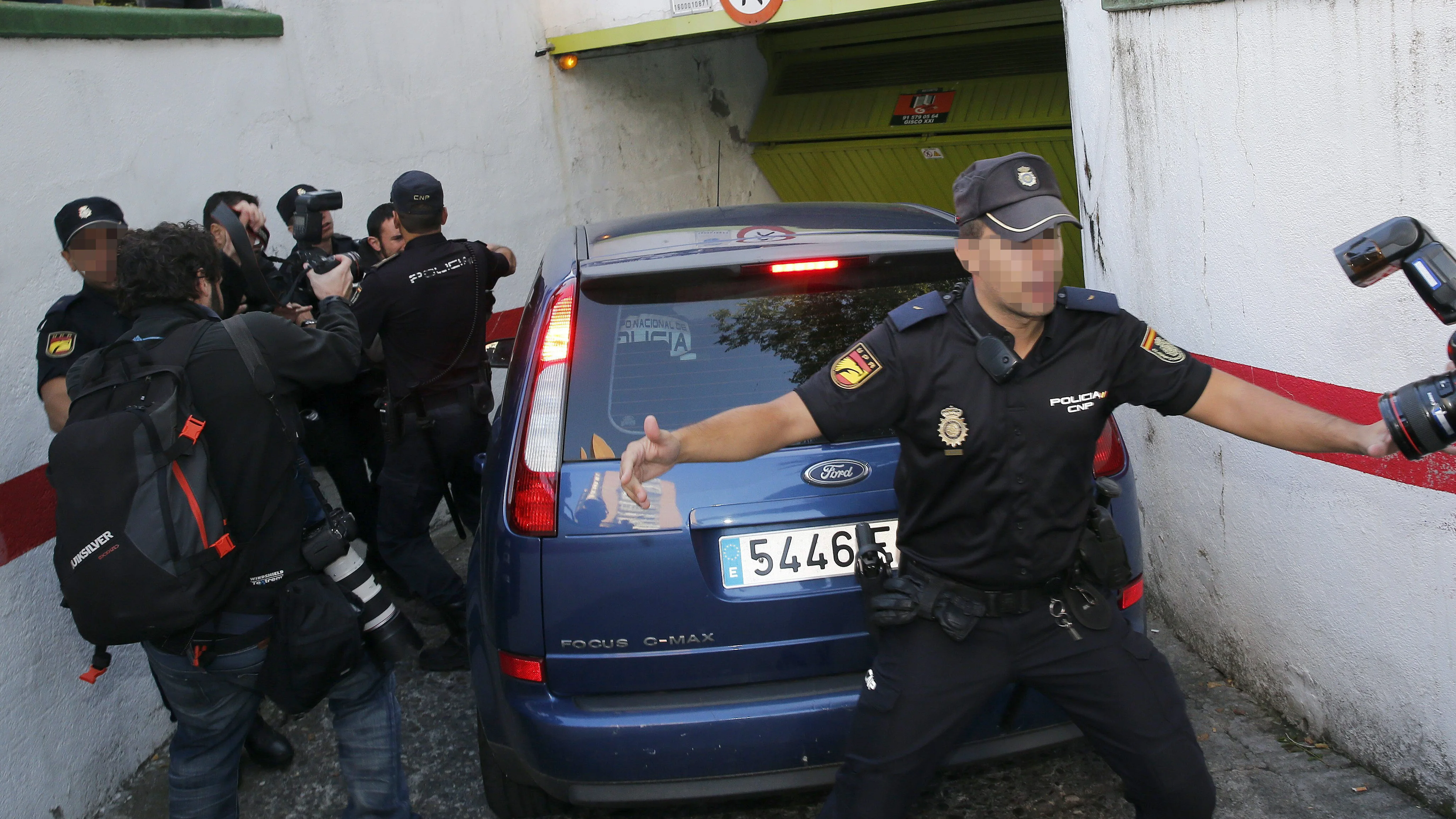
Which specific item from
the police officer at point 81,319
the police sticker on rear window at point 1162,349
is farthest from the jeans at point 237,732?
the police sticker on rear window at point 1162,349

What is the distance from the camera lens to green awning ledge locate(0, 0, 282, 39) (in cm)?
364

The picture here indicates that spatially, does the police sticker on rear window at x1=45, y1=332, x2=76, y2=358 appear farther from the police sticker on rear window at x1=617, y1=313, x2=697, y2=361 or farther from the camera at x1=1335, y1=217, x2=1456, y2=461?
the camera at x1=1335, y1=217, x2=1456, y2=461

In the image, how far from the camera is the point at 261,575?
278cm

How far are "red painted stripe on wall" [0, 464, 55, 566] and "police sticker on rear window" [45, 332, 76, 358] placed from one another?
383 mm

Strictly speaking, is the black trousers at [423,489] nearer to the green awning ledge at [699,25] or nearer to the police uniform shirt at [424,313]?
the police uniform shirt at [424,313]

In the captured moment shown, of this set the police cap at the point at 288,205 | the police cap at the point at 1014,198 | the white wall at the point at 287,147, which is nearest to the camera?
the police cap at the point at 1014,198

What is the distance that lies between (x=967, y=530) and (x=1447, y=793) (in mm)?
1513

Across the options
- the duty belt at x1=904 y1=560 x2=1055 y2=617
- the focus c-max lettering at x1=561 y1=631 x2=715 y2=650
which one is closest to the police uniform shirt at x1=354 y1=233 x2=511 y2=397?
the focus c-max lettering at x1=561 y1=631 x2=715 y2=650

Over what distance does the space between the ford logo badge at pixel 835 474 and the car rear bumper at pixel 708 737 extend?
470mm

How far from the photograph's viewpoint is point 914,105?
829 cm

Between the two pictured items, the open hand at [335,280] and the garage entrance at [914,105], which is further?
the garage entrance at [914,105]

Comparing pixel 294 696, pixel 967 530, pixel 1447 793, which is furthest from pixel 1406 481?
pixel 294 696

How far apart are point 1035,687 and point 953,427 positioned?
0.57 m

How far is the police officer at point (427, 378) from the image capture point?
167 inches
